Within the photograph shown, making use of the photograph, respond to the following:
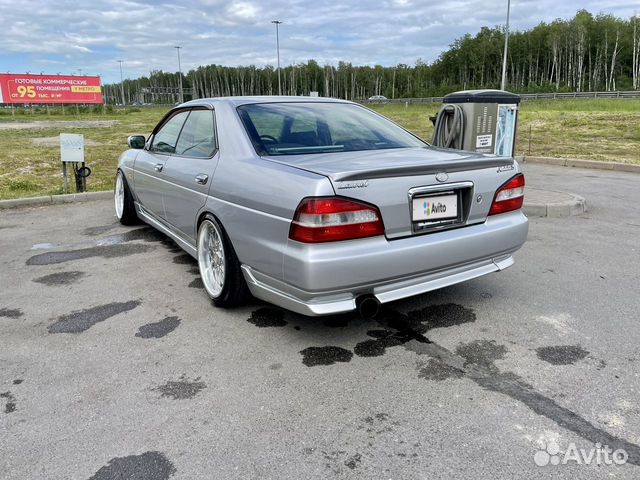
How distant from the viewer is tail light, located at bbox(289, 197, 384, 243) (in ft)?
9.08

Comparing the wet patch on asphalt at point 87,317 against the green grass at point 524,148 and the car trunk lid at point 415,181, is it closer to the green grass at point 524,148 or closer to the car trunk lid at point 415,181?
the car trunk lid at point 415,181

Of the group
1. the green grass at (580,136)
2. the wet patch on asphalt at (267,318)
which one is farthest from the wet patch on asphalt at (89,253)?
the green grass at (580,136)

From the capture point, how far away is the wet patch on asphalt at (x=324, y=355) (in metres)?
3.00

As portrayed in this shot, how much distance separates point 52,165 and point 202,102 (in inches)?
388

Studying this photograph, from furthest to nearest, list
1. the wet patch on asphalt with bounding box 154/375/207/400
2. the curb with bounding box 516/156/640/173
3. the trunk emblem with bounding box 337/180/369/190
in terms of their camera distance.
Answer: the curb with bounding box 516/156/640/173, the trunk emblem with bounding box 337/180/369/190, the wet patch on asphalt with bounding box 154/375/207/400

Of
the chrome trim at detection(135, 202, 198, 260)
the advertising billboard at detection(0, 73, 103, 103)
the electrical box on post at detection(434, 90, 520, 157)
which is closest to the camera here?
the chrome trim at detection(135, 202, 198, 260)

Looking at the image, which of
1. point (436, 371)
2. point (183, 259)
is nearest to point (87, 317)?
point (183, 259)

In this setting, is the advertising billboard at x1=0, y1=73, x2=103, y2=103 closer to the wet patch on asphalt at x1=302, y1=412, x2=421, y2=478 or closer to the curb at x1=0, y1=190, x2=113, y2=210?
the curb at x1=0, y1=190, x2=113, y2=210

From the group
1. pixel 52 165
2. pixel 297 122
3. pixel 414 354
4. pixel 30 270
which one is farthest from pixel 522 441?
pixel 52 165

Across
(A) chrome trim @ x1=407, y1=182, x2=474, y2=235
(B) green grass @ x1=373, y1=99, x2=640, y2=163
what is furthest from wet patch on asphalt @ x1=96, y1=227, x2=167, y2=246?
(B) green grass @ x1=373, y1=99, x2=640, y2=163

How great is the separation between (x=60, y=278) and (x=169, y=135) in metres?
1.68

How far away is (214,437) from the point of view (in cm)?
232

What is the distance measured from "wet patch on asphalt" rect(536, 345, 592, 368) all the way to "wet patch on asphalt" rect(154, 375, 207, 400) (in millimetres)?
1993

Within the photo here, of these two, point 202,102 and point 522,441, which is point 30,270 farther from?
point 522,441
